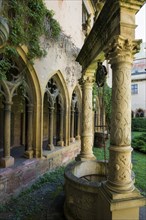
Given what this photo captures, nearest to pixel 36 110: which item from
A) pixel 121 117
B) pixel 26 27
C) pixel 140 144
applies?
pixel 26 27

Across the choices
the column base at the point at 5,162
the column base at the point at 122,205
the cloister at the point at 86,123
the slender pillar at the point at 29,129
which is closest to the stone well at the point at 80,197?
the cloister at the point at 86,123

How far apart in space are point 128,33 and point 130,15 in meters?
0.25

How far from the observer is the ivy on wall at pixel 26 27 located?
457cm

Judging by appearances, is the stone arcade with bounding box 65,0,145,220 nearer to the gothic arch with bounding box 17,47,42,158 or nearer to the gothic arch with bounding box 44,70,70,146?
the gothic arch with bounding box 17,47,42,158

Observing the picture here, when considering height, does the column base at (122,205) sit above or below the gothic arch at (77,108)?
below

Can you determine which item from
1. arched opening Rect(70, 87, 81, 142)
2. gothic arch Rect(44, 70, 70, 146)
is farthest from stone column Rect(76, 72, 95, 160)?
arched opening Rect(70, 87, 81, 142)

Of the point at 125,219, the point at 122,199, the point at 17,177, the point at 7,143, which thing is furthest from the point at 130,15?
the point at 17,177

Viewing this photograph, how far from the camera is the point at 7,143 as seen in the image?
15.8 ft

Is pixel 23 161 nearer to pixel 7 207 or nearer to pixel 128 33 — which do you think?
pixel 7 207

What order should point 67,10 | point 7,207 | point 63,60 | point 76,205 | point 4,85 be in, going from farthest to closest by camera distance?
point 67,10 < point 63,60 < point 4,85 < point 7,207 < point 76,205

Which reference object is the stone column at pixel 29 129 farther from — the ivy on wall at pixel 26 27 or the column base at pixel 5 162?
the ivy on wall at pixel 26 27

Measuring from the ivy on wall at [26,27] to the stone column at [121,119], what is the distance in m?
2.72

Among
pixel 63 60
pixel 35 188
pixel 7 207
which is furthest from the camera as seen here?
pixel 63 60

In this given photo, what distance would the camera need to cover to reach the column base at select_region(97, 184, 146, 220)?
2.61m
